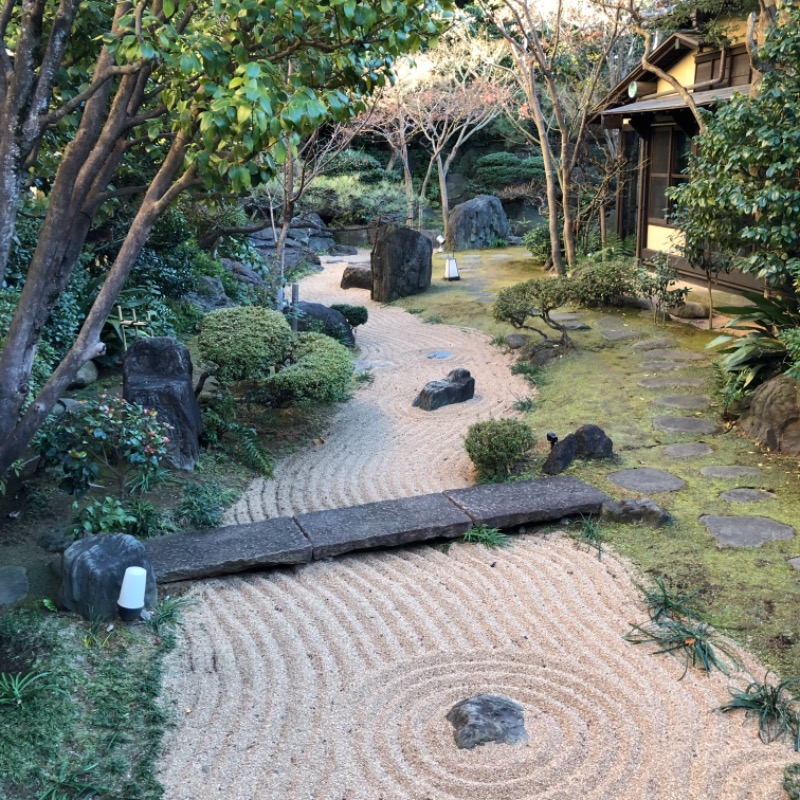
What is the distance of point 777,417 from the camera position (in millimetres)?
7105

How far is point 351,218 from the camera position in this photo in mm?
24094

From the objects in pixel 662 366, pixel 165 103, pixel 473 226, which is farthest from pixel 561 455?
pixel 473 226

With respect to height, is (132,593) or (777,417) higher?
(777,417)

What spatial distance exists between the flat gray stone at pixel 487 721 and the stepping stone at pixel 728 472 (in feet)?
11.3

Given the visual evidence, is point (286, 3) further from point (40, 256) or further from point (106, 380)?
point (106, 380)

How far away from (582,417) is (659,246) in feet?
25.6

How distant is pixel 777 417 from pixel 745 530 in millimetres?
1836

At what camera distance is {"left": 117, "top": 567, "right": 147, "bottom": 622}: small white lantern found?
455 centimetres

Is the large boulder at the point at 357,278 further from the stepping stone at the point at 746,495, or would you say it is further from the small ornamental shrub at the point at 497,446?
the stepping stone at the point at 746,495

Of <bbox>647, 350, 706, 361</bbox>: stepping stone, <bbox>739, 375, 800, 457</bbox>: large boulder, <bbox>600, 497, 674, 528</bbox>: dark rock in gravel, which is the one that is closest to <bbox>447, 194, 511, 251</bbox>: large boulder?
<bbox>647, 350, 706, 361</bbox>: stepping stone

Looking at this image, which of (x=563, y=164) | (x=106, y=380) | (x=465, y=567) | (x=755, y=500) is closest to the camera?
(x=465, y=567)

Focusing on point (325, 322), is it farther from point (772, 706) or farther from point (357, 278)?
point (772, 706)

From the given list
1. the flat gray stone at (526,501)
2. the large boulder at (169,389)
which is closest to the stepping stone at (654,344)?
the flat gray stone at (526,501)

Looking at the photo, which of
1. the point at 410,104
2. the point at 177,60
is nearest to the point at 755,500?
the point at 177,60
